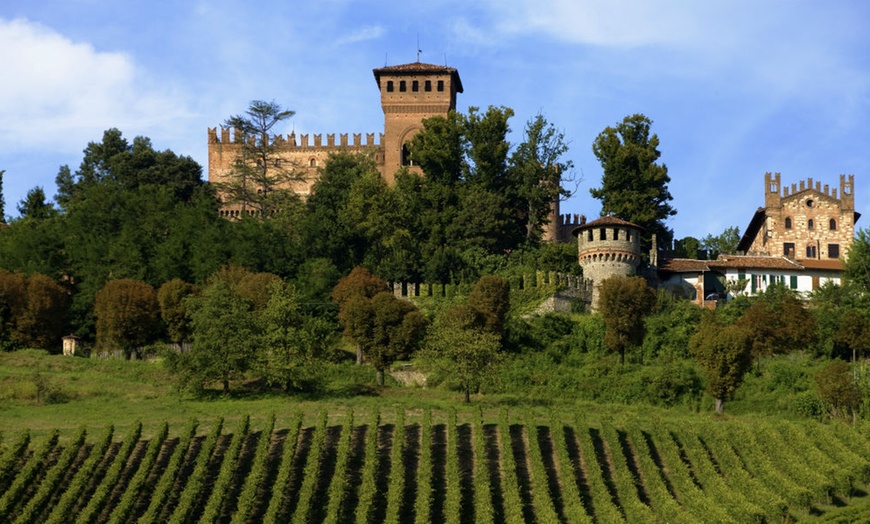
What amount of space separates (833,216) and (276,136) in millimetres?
36942

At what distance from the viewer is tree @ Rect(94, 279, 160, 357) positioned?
196 ft

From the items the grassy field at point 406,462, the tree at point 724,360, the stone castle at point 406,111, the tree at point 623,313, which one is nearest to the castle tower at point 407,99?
the stone castle at point 406,111

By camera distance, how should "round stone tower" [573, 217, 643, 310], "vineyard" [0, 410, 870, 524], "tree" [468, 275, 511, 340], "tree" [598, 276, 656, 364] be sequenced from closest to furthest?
"vineyard" [0, 410, 870, 524], "tree" [468, 275, 511, 340], "tree" [598, 276, 656, 364], "round stone tower" [573, 217, 643, 310]

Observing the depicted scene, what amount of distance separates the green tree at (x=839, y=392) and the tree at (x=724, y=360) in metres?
3.18

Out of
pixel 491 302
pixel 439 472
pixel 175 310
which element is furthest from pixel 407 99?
pixel 439 472

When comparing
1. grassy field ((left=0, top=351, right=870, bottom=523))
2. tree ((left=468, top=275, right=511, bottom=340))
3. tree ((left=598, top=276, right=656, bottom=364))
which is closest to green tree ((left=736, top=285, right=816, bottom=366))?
tree ((left=598, top=276, right=656, bottom=364))

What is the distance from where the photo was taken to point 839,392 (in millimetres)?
51094

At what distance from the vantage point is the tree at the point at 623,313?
5900cm

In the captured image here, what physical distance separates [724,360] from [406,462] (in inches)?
604

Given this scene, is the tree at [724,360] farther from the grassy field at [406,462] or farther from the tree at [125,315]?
the tree at [125,315]

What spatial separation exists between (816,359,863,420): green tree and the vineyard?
2541 mm

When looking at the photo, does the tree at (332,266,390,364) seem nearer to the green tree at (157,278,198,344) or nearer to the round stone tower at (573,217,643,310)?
the green tree at (157,278,198,344)

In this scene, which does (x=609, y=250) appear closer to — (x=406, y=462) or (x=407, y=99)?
(x=407, y=99)

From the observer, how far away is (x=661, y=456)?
46438 millimetres
